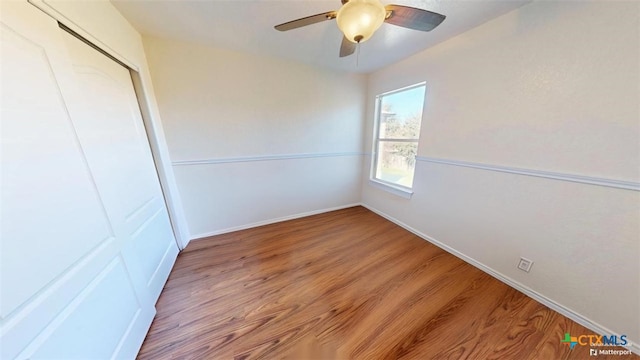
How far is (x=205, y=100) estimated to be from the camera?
2.05m

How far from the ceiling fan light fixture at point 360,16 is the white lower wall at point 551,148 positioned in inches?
50.7

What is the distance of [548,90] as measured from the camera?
1.32m

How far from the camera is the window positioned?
235 centimetres

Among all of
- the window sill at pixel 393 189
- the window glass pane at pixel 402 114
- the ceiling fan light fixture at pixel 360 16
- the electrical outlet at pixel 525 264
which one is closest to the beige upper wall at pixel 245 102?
the window glass pane at pixel 402 114

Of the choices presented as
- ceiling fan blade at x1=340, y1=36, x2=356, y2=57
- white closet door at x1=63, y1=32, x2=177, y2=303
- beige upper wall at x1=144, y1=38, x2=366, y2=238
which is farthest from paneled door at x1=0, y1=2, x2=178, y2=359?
ceiling fan blade at x1=340, y1=36, x2=356, y2=57

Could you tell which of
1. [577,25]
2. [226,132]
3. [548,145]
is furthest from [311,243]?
[577,25]

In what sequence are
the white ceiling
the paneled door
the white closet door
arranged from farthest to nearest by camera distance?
the white ceiling, the white closet door, the paneled door

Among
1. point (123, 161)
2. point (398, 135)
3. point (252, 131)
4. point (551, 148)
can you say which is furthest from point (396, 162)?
point (123, 161)

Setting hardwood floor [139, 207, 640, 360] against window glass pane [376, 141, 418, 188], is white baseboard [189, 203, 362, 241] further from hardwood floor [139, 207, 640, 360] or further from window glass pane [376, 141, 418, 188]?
window glass pane [376, 141, 418, 188]

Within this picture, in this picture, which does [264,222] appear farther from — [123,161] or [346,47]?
[346,47]

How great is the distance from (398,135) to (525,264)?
1797 millimetres

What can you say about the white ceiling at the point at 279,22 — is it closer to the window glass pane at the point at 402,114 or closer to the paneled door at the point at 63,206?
the window glass pane at the point at 402,114

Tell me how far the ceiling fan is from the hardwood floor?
6.00 feet

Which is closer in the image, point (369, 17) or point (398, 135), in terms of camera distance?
point (369, 17)
